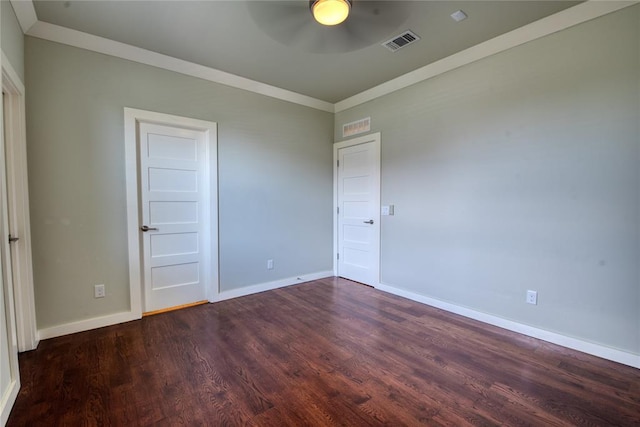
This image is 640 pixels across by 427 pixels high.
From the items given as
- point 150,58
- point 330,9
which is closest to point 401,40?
point 330,9

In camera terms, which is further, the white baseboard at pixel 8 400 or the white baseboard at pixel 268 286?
the white baseboard at pixel 268 286

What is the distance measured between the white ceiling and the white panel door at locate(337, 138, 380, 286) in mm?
1230

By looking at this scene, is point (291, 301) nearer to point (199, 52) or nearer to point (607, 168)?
point (199, 52)

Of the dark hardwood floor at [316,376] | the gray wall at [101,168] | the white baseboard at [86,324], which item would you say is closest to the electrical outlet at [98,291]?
the gray wall at [101,168]

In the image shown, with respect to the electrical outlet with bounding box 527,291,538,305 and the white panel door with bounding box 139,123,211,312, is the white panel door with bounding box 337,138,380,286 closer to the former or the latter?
the electrical outlet with bounding box 527,291,538,305

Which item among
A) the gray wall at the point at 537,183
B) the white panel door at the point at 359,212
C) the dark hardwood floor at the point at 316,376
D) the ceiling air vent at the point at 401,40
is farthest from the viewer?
the white panel door at the point at 359,212

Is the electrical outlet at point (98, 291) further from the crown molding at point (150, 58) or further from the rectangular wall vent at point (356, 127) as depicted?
the rectangular wall vent at point (356, 127)

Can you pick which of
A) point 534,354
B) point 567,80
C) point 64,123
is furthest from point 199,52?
point 534,354

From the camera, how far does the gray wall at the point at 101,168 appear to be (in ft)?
8.30

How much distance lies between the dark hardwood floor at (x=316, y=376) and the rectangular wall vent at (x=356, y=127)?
257 cm

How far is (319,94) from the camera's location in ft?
13.7

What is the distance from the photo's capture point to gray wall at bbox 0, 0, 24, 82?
1.94 m

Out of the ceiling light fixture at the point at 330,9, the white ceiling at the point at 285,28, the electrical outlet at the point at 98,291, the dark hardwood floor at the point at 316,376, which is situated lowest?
the dark hardwood floor at the point at 316,376

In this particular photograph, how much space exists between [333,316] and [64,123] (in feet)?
10.3
